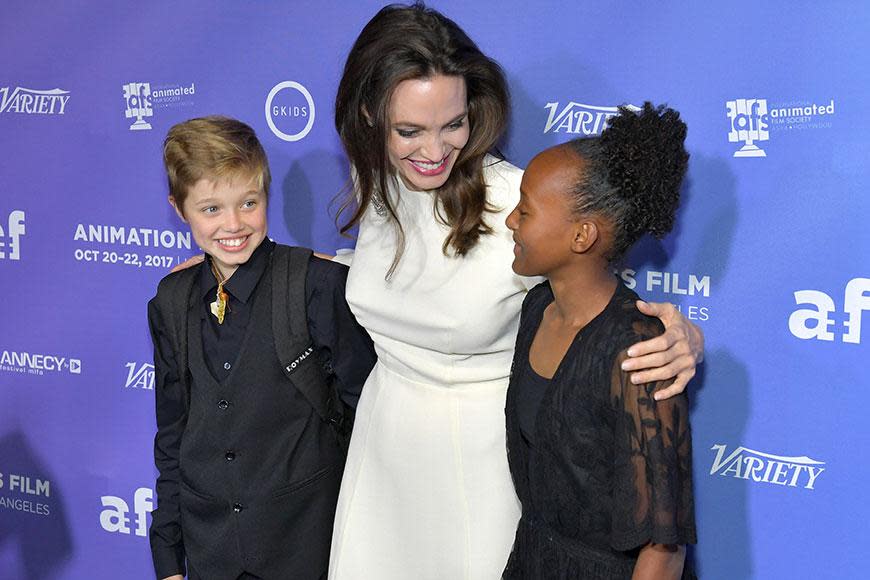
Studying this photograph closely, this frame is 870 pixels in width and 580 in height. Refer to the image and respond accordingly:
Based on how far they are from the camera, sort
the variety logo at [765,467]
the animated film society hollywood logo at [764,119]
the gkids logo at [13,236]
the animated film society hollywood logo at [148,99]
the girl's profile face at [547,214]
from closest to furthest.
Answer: the girl's profile face at [547,214]
the animated film society hollywood logo at [764,119]
the variety logo at [765,467]
the animated film society hollywood logo at [148,99]
the gkids logo at [13,236]

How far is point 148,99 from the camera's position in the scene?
265 cm

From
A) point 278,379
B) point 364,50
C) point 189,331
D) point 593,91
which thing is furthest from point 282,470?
point 593,91

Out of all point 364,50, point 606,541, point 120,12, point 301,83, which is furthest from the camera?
point 120,12

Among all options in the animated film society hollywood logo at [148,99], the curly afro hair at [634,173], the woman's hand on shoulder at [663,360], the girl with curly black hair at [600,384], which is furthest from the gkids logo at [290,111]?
the woman's hand on shoulder at [663,360]

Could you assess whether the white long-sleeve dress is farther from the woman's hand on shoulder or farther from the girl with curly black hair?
the woman's hand on shoulder

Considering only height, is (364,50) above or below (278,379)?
above

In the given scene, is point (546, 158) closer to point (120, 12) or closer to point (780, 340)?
point (780, 340)

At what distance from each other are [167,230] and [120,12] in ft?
1.90

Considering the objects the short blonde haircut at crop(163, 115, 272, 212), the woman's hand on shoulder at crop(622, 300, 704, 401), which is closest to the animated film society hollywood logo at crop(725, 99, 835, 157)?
the woman's hand on shoulder at crop(622, 300, 704, 401)

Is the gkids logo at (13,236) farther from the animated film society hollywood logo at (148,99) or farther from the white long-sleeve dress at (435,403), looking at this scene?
the white long-sleeve dress at (435,403)

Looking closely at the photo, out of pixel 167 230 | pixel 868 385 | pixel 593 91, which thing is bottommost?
pixel 868 385

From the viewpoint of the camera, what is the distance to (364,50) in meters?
1.89

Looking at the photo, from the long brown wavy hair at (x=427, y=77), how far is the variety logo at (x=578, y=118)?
242mm

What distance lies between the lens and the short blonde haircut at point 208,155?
195cm
